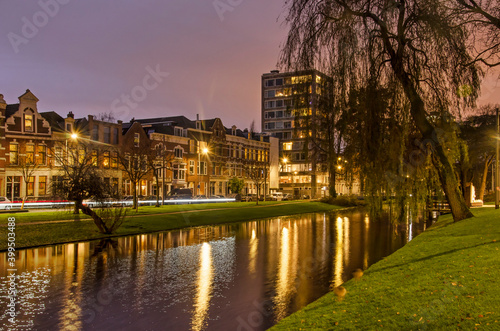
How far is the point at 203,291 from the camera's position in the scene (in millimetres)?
13086

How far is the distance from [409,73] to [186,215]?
2561cm

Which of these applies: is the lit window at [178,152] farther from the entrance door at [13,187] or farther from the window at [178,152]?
the entrance door at [13,187]

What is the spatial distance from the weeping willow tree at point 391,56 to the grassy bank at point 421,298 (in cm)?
467

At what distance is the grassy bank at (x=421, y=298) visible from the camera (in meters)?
7.82

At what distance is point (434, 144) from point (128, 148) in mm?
46823

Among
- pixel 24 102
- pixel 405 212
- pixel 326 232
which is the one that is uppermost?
pixel 24 102

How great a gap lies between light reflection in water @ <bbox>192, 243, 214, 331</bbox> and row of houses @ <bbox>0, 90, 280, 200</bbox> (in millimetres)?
13574

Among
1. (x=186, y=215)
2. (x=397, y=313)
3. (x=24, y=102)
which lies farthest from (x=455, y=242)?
(x=24, y=102)

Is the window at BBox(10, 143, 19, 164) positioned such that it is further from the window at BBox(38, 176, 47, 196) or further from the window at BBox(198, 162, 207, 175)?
the window at BBox(198, 162, 207, 175)

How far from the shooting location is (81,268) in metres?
16.7

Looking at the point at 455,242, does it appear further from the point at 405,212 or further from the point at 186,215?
the point at 186,215

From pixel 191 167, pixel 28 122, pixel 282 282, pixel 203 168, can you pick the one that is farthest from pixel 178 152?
pixel 282 282

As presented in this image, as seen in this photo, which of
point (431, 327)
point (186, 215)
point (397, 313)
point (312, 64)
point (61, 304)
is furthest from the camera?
point (186, 215)

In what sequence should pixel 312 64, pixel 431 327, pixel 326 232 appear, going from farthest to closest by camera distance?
pixel 326 232 < pixel 312 64 < pixel 431 327
